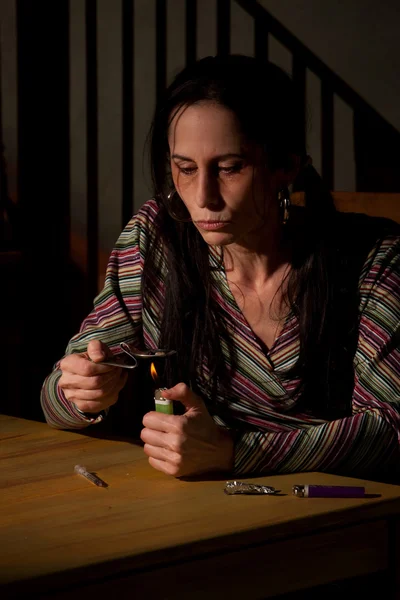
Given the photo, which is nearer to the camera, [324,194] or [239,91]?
[239,91]

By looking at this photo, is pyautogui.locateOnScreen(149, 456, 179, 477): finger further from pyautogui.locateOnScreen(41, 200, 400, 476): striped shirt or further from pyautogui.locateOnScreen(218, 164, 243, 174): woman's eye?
pyautogui.locateOnScreen(218, 164, 243, 174): woman's eye

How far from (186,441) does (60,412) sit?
350 mm

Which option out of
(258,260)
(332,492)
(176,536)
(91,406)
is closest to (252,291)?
(258,260)

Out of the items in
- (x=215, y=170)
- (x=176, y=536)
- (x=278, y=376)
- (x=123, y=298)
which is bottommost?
(x=176, y=536)

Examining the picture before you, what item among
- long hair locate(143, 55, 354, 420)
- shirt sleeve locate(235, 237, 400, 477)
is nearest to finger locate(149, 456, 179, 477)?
shirt sleeve locate(235, 237, 400, 477)

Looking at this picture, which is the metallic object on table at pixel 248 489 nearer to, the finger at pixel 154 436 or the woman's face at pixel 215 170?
the finger at pixel 154 436

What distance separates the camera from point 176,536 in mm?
1126

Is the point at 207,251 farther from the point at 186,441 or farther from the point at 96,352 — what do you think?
the point at 186,441

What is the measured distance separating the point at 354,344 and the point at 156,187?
47 cm

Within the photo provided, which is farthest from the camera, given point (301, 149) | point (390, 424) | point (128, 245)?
point (128, 245)

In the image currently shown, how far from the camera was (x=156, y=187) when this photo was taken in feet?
6.07

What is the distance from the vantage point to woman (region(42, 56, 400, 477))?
1609 millimetres

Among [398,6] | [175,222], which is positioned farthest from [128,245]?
[398,6]

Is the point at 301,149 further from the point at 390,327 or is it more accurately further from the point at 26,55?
the point at 26,55
